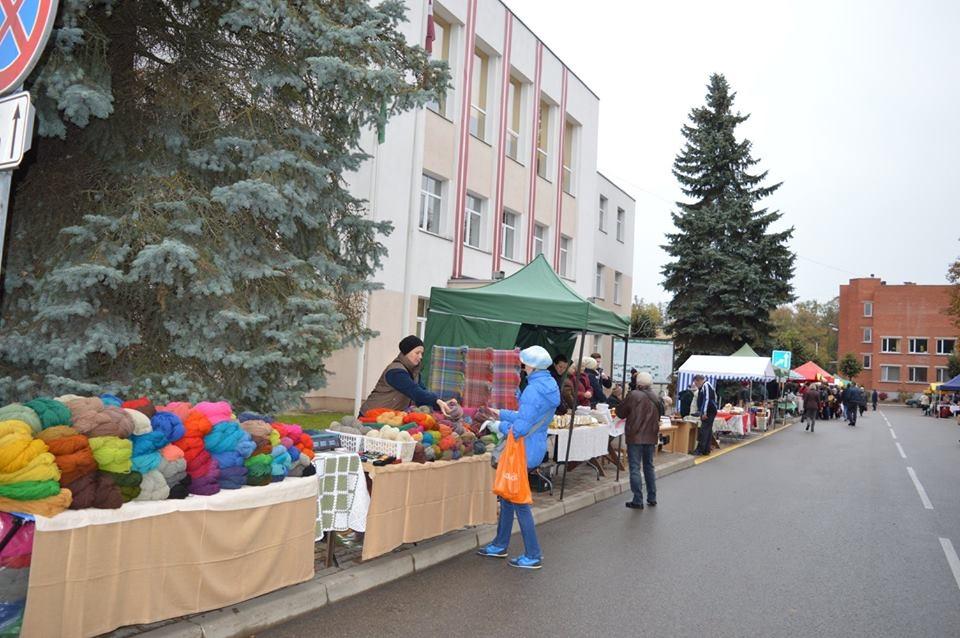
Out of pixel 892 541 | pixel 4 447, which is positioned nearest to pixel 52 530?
pixel 4 447

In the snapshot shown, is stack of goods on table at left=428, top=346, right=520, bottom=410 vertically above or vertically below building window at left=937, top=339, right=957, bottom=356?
below

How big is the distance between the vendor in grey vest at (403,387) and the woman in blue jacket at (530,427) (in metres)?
1.36

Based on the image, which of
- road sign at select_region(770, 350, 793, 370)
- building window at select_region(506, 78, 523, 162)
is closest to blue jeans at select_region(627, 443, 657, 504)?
building window at select_region(506, 78, 523, 162)

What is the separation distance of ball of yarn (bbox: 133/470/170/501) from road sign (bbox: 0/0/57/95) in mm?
2342

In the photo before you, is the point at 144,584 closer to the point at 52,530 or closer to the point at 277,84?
the point at 52,530

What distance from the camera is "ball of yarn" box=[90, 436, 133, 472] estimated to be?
13.4 feet

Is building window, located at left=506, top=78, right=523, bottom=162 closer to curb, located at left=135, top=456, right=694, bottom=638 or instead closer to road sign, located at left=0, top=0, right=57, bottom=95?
curb, located at left=135, top=456, right=694, bottom=638

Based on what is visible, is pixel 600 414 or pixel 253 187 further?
pixel 600 414

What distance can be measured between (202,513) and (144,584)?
0.52 m

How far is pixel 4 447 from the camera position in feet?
12.1

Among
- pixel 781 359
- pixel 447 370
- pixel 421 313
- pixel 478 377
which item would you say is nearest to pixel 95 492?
pixel 478 377

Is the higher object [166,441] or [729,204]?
[729,204]

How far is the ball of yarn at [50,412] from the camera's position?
13.4ft

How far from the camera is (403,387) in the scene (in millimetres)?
8211
